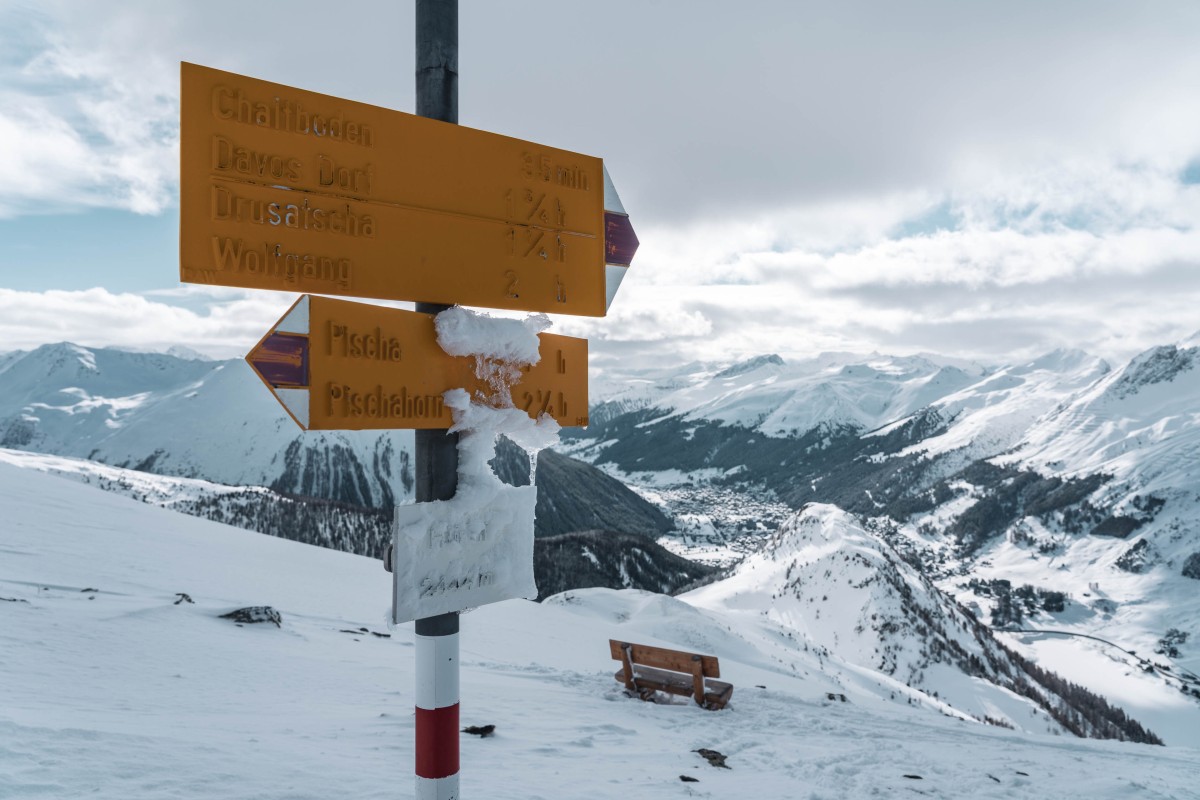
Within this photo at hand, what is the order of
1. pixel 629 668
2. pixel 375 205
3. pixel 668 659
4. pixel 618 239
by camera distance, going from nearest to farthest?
pixel 375 205
pixel 618 239
pixel 668 659
pixel 629 668

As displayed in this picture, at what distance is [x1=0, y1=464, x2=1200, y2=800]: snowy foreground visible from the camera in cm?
543

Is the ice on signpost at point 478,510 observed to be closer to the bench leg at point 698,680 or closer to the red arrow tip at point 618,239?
the red arrow tip at point 618,239

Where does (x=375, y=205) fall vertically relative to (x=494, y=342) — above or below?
above

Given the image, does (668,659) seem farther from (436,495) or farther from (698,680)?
(436,495)

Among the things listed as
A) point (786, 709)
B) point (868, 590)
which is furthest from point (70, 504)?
point (868, 590)

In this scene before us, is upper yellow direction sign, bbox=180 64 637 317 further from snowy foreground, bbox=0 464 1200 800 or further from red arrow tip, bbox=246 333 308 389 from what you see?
snowy foreground, bbox=0 464 1200 800

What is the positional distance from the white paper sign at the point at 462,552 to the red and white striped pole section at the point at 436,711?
19cm

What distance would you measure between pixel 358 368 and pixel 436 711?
→ 194cm

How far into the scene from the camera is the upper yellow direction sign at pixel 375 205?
124 inches

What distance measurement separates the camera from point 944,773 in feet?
27.0

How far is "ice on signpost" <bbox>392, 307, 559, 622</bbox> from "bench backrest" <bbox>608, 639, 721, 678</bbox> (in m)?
8.24

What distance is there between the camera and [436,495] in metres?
3.67

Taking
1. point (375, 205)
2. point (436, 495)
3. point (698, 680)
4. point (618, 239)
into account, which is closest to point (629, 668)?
point (698, 680)

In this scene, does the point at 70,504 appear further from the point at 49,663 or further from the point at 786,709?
the point at 786,709
